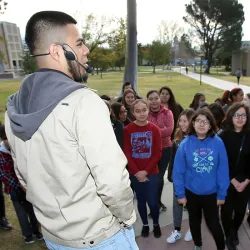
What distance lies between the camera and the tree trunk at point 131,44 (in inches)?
345

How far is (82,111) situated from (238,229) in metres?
3.17

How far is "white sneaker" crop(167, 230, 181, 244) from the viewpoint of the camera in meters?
3.16

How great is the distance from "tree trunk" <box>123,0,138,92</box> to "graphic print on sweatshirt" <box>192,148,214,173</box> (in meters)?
7.59

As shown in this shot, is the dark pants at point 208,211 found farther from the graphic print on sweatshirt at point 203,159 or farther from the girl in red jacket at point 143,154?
the girl in red jacket at point 143,154

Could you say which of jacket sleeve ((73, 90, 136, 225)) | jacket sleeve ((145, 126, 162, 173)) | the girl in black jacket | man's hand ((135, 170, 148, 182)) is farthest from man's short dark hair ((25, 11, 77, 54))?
the girl in black jacket

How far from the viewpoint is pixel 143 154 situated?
10.7ft

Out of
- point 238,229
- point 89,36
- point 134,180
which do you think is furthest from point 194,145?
point 89,36

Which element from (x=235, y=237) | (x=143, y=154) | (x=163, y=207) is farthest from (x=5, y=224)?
(x=235, y=237)

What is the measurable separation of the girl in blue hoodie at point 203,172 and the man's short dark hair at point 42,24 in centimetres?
188

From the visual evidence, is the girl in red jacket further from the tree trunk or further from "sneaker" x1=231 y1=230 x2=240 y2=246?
the tree trunk

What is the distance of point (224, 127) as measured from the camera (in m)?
3.06

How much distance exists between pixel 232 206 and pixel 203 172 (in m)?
0.81

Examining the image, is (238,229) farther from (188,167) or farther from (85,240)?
(85,240)

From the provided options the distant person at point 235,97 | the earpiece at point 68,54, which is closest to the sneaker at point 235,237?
the distant person at point 235,97
